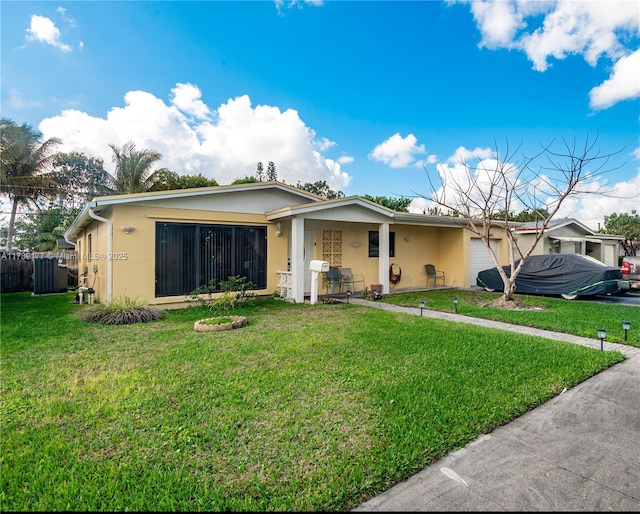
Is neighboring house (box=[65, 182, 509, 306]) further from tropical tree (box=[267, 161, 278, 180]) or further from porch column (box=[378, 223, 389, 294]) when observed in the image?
tropical tree (box=[267, 161, 278, 180])

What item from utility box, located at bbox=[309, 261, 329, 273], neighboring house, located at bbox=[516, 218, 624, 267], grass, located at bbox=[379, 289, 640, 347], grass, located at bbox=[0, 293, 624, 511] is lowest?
grass, located at bbox=[0, 293, 624, 511]

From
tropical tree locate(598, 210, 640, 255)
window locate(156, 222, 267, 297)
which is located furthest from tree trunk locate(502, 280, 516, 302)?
tropical tree locate(598, 210, 640, 255)

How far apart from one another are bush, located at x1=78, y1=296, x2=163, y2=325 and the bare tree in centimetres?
891

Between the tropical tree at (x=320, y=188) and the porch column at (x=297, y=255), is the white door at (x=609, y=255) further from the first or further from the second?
the tropical tree at (x=320, y=188)

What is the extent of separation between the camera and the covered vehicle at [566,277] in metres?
10.0

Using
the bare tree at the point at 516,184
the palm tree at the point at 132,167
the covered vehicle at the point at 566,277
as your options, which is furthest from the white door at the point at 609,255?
the palm tree at the point at 132,167

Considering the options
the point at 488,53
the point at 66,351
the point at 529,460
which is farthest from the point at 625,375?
the point at 488,53


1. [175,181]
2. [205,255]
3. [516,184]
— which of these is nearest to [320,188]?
[175,181]

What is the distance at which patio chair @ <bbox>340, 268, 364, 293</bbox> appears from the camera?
459 inches

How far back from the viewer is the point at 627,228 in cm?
2506

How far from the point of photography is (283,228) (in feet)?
34.6

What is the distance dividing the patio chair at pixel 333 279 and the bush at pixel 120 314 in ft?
17.4

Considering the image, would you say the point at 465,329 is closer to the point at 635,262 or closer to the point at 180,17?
the point at 635,262

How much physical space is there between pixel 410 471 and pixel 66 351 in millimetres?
5161
